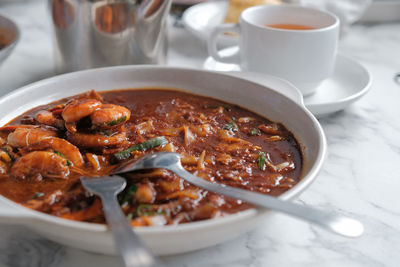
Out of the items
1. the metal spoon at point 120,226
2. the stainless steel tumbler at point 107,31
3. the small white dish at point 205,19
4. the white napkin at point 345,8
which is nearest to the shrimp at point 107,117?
the metal spoon at point 120,226

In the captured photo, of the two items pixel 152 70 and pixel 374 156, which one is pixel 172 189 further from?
pixel 374 156

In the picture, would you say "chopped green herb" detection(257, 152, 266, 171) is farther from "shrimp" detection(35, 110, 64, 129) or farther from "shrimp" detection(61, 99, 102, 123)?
"shrimp" detection(35, 110, 64, 129)

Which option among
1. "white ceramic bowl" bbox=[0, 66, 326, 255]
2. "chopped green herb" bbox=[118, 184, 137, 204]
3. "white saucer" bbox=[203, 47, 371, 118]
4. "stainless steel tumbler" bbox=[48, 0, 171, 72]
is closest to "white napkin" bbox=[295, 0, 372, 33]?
"white saucer" bbox=[203, 47, 371, 118]

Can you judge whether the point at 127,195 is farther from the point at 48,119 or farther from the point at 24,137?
the point at 48,119

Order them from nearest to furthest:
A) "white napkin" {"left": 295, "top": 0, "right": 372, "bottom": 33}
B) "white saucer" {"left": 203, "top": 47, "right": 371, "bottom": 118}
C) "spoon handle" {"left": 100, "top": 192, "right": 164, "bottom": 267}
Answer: "spoon handle" {"left": 100, "top": 192, "right": 164, "bottom": 267}
"white saucer" {"left": 203, "top": 47, "right": 371, "bottom": 118}
"white napkin" {"left": 295, "top": 0, "right": 372, "bottom": 33}

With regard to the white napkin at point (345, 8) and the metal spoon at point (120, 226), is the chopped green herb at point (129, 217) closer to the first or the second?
the metal spoon at point (120, 226)

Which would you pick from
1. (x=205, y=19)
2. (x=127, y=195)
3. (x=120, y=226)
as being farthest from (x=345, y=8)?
(x=120, y=226)

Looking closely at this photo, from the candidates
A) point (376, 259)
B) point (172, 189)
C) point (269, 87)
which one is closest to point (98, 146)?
point (172, 189)
